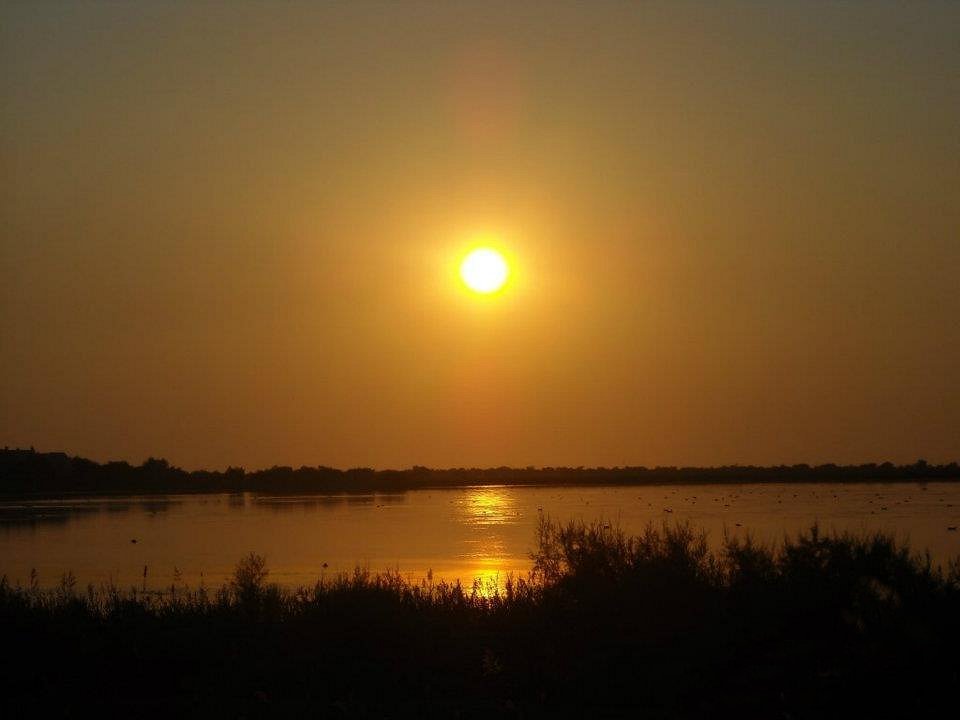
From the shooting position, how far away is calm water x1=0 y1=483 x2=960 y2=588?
27.4 meters

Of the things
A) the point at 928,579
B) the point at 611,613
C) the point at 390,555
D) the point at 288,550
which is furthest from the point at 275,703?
the point at 288,550

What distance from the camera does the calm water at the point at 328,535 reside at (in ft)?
90.0

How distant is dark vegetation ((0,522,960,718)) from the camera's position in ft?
33.6

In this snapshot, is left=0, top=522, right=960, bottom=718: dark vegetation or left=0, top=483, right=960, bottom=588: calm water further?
left=0, top=483, right=960, bottom=588: calm water

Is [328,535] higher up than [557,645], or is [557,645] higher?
[328,535]

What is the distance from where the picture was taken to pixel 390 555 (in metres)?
31.4

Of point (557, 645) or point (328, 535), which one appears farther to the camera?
point (328, 535)

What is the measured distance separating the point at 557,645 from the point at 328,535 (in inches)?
1124

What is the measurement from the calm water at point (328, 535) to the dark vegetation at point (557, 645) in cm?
Result: 438

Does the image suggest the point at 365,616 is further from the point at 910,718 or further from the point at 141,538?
the point at 141,538

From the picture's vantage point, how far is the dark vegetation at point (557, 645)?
403 inches

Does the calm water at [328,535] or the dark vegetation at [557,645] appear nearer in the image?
the dark vegetation at [557,645]

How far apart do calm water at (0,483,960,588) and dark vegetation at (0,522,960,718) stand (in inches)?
172

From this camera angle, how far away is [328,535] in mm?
40062
